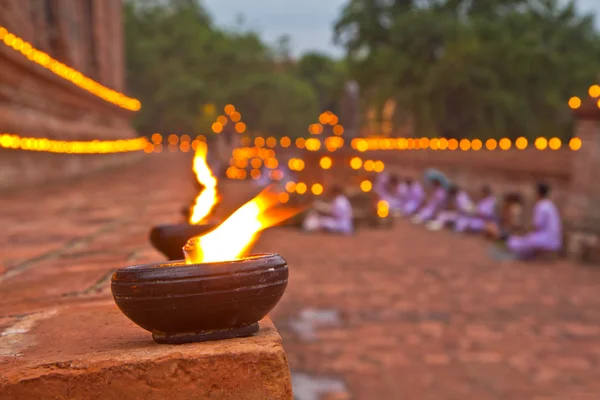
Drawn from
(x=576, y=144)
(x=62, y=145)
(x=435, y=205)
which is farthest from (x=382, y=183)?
(x=62, y=145)

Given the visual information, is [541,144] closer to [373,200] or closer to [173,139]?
[373,200]

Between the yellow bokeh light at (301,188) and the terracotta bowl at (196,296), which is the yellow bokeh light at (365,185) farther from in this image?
the terracotta bowl at (196,296)

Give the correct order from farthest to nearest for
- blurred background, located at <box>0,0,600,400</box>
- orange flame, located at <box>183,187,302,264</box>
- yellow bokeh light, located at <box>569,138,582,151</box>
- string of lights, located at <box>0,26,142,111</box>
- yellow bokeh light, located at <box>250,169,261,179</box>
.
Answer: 1. yellow bokeh light, located at <box>250,169,261,179</box>
2. yellow bokeh light, located at <box>569,138,582,151</box>
3. string of lights, located at <box>0,26,142,111</box>
4. blurred background, located at <box>0,0,600,400</box>
5. orange flame, located at <box>183,187,302,264</box>

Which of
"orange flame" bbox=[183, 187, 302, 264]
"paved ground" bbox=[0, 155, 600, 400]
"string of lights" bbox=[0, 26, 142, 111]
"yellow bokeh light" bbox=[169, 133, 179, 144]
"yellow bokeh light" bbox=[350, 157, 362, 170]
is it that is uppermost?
"string of lights" bbox=[0, 26, 142, 111]

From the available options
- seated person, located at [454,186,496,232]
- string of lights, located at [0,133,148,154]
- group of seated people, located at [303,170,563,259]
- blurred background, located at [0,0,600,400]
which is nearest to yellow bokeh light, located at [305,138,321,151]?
blurred background, located at [0,0,600,400]

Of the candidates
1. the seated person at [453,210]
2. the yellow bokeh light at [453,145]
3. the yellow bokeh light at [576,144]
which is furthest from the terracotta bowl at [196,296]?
the yellow bokeh light at [453,145]

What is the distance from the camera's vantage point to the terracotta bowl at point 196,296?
1.12 m

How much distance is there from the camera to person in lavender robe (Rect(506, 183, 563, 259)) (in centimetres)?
796

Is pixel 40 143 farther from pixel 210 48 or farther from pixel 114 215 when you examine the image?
pixel 210 48

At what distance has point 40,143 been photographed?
21.9 ft

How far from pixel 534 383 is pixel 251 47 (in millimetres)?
39612

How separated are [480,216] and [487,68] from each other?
42.2ft

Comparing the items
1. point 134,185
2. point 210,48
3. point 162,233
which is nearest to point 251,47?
point 210,48

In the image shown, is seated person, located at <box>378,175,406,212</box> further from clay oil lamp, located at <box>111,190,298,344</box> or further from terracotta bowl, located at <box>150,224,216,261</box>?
clay oil lamp, located at <box>111,190,298,344</box>
